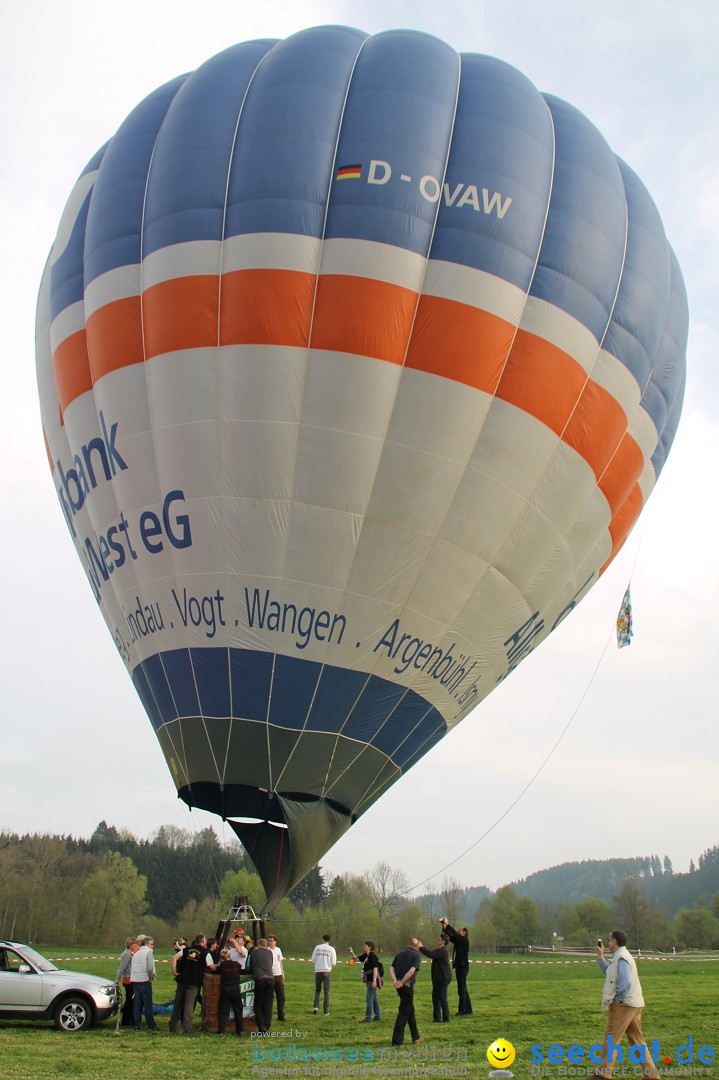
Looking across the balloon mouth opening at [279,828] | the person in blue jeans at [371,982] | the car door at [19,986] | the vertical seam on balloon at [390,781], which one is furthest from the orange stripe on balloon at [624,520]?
the car door at [19,986]

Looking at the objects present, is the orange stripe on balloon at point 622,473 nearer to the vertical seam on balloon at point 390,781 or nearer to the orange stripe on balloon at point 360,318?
the orange stripe on balloon at point 360,318

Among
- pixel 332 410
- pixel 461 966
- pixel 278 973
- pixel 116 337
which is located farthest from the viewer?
pixel 116 337

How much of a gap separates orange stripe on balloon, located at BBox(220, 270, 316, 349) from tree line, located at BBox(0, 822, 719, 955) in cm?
2520

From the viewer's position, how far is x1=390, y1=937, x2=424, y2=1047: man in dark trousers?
7457 mm

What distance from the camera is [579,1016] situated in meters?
8.59

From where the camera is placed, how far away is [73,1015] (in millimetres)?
8805

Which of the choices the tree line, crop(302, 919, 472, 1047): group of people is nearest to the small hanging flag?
crop(302, 919, 472, 1047): group of people

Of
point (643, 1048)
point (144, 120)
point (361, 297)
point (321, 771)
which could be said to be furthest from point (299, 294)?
point (643, 1048)

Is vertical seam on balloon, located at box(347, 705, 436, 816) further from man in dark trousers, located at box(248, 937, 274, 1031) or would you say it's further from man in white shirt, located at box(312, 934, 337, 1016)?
man in dark trousers, located at box(248, 937, 274, 1031)

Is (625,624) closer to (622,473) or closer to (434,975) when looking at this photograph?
(622,473)

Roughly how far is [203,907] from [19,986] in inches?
1747

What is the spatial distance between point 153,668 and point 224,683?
109 centimetres

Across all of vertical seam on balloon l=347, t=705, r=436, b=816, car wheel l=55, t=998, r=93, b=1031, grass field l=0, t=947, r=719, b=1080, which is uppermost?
vertical seam on balloon l=347, t=705, r=436, b=816

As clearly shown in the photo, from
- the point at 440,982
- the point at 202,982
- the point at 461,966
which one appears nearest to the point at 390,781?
the point at 461,966
